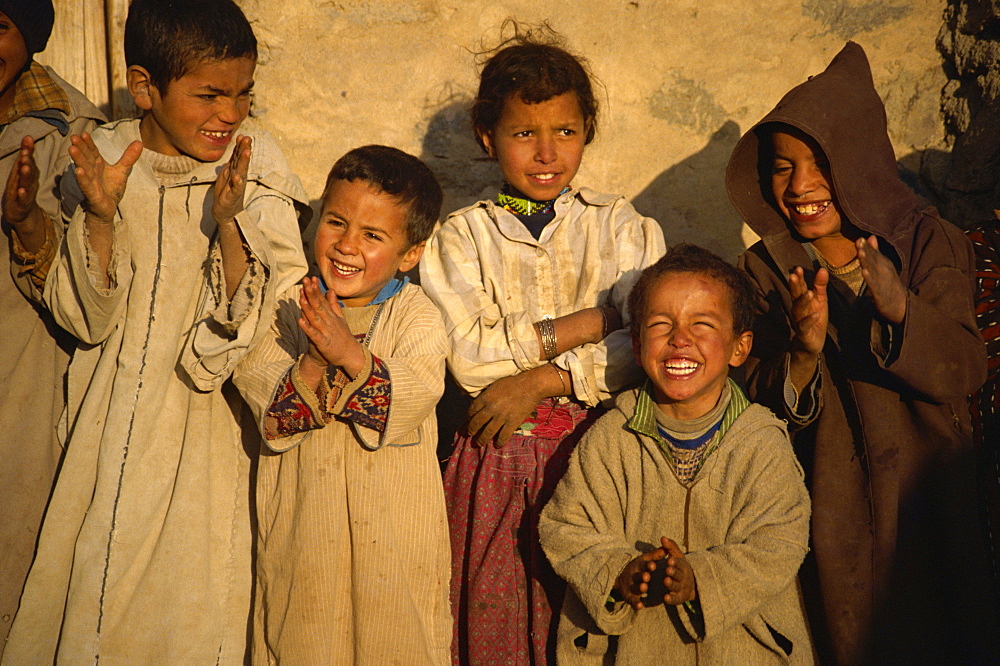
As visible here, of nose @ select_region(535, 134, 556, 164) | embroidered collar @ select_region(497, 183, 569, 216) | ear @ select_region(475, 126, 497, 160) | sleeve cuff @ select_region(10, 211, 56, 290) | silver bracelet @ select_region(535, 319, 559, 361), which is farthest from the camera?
ear @ select_region(475, 126, 497, 160)

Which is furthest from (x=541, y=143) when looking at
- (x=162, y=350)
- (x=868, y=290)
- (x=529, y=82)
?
(x=162, y=350)

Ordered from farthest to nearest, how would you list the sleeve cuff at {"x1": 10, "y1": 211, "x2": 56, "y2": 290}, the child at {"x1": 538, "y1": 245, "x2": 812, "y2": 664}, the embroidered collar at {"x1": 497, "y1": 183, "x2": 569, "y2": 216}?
1. the embroidered collar at {"x1": 497, "y1": 183, "x2": 569, "y2": 216}
2. the sleeve cuff at {"x1": 10, "y1": 211, "x2": 56, "y2": 290}
3. the child at {"x1": 538, "y1": 245, "x2": 812, "y2": 664}

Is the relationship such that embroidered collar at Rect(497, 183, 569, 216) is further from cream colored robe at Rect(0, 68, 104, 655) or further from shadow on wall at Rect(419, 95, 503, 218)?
cream colored robe at Rect(0, 68, 104, 655)

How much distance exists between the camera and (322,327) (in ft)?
8.27

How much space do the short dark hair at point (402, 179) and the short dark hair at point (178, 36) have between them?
48 centimetres

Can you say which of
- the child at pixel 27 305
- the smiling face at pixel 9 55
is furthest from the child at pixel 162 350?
the smiling face at pixel 9 55

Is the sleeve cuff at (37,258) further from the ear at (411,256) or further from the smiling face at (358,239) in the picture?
the ear at (411,256)

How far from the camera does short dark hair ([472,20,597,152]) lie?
3286 mm

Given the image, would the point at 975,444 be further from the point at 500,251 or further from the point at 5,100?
the point at 5,100

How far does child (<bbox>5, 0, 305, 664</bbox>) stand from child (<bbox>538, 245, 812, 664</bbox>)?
1.04 meters

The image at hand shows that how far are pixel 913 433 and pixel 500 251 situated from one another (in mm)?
1453

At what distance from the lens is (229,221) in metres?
2.67

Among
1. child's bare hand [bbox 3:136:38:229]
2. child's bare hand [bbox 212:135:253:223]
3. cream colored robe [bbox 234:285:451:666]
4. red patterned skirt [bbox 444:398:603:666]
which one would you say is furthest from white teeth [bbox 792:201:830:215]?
child's bare hand [bbox 3:136:38:229]

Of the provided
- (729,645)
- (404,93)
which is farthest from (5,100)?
(729,645)
